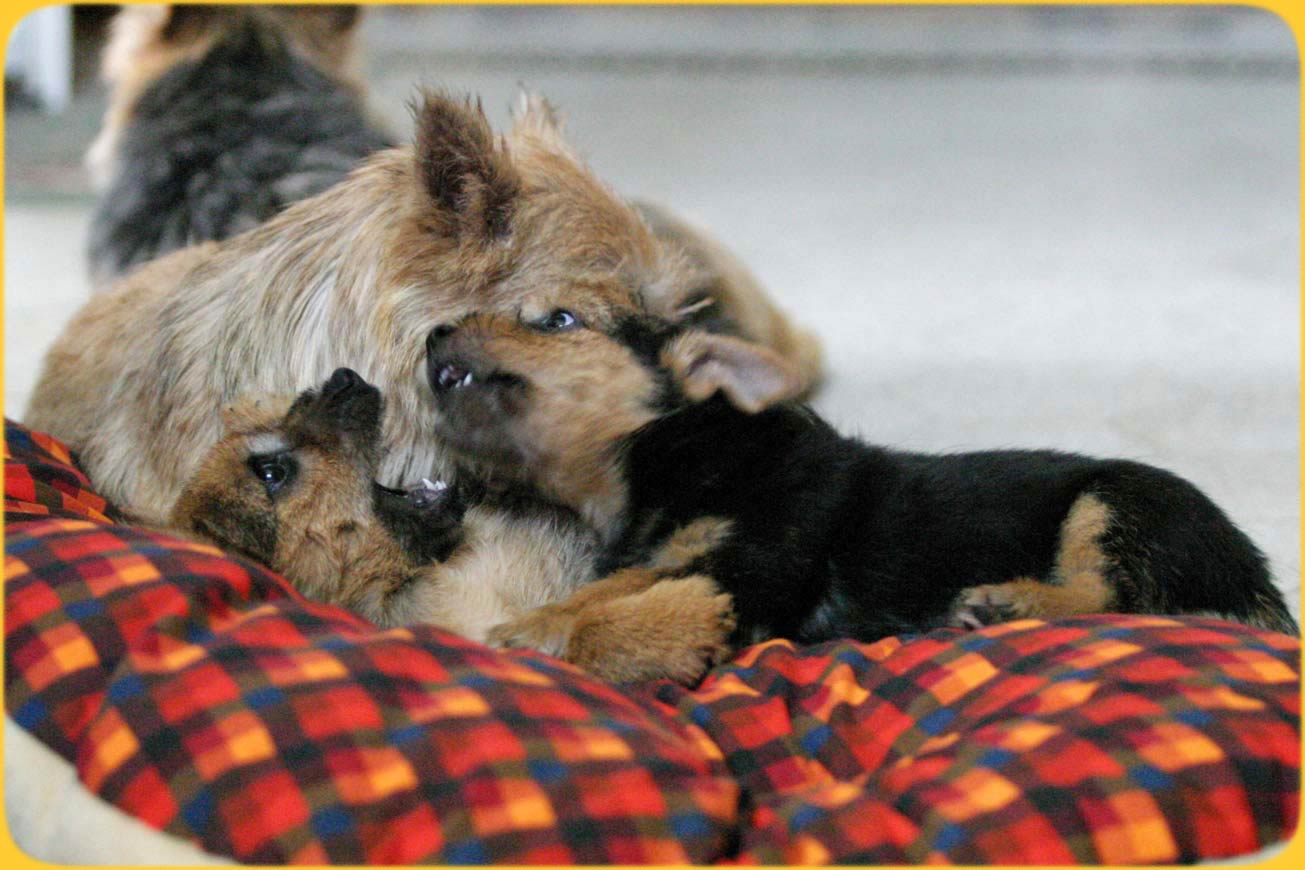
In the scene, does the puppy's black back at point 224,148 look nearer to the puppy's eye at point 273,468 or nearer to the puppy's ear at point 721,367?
the puppy's eye at point 273,468

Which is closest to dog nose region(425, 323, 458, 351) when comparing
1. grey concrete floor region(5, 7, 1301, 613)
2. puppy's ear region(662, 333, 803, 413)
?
puppy's ear region(662, 333, 803, 413)

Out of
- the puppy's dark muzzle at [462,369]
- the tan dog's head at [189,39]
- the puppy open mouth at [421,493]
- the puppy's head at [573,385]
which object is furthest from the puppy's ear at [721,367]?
the tan dog's head at [189,39]

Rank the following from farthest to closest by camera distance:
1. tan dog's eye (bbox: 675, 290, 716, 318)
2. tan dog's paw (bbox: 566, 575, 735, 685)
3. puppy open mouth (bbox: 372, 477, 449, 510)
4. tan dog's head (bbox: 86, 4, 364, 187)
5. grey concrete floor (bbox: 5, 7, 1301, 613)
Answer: grey concrete floor (bbox: 5, 7, 1301, 613)
tan dog's head (bbox: 86, 4, 364, 187)
tan dog's eye (bbox: 675, 290, 716, 318)
puppy open mouth (bbox: 372, 477, 449, 510)
tan dog's paw (bbox: 566, 575, 735, 685)

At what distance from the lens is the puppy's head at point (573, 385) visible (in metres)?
2.19

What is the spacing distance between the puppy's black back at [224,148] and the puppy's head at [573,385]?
117 cm

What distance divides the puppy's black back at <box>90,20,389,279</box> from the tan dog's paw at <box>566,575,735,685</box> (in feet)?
5.06

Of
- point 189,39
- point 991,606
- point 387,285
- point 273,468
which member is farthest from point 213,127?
point 991,606

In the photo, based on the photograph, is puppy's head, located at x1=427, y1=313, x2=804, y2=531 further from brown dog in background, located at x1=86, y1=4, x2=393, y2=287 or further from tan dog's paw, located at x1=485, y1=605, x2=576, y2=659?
brown dog in background, located at x1=86, y1=4, x2=393, y2=287

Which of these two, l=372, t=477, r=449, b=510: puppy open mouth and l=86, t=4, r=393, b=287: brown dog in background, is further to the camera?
l=86, t=4, r=393, b=287: brown dog in background

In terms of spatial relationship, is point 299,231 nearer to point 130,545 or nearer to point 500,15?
point 130,545

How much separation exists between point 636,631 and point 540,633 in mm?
148

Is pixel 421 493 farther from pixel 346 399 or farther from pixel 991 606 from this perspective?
pixel 991 606

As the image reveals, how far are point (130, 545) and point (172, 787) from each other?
468 millimetres

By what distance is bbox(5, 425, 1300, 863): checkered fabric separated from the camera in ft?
5.07
